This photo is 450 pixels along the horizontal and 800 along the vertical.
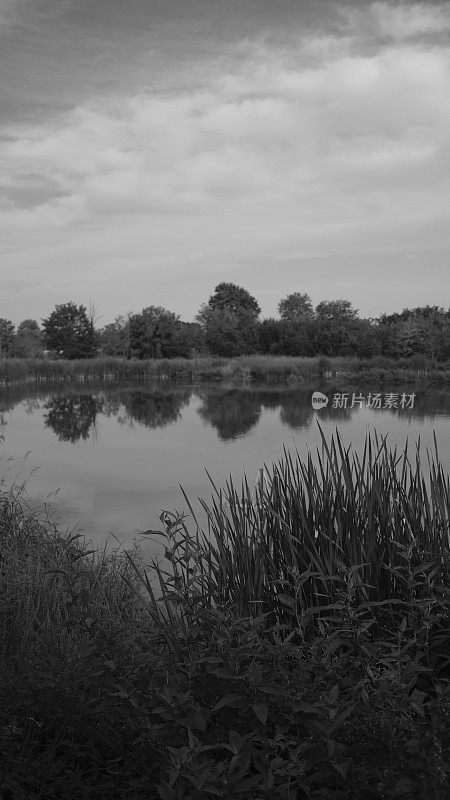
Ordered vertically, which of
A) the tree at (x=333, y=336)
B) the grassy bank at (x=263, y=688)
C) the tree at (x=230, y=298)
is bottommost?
the grassy bank at (x=263, y=688)

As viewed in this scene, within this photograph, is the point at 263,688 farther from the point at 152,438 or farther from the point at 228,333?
the point at 228,333

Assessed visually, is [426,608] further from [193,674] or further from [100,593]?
[100,593]

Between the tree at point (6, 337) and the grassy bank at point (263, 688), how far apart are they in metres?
43.1

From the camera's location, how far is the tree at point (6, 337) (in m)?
48.3

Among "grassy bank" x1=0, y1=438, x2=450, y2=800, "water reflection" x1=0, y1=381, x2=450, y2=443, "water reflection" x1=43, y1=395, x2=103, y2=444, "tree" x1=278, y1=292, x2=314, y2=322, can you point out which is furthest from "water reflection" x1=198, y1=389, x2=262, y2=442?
"tree" x1=278, y1=292, x2=314, y2=322

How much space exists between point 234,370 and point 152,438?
2554 centimetres

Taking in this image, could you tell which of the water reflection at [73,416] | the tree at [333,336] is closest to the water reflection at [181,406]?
the water reflection at [73,416]

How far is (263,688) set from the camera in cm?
225

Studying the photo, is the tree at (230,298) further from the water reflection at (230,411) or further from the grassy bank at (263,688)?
the grassy bank at (263,688)

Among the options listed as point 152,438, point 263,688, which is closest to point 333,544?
point 263,688

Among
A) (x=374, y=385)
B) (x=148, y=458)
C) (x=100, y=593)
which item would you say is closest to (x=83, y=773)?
(x=100, y=593)

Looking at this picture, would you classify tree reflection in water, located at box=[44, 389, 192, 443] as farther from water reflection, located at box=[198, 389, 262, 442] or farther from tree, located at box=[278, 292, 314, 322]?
tree, located at box=[278, 292, 314, 322]

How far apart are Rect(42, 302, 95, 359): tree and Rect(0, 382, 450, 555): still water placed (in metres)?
18.4

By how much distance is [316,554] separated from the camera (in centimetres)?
379
